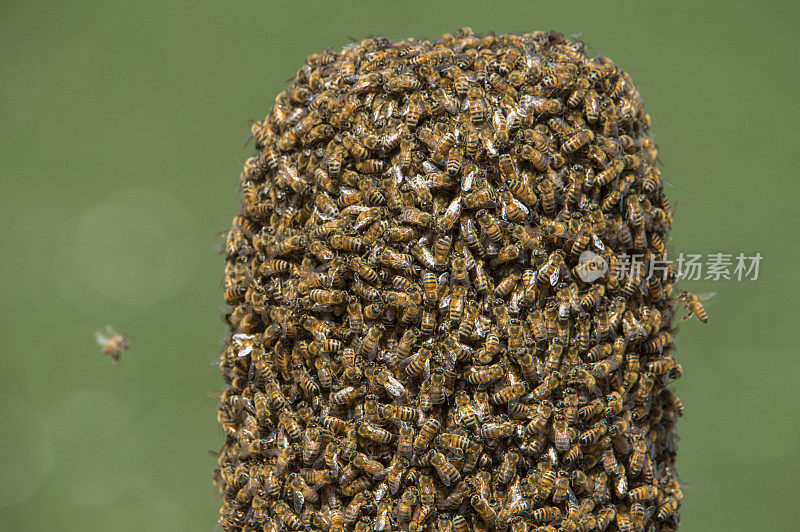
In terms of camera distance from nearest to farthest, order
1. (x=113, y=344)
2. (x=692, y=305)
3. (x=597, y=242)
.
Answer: (x=597, y=242), (x=692, y=305), (x=113, y=344)

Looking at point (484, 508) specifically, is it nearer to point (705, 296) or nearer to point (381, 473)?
point (381, 473)

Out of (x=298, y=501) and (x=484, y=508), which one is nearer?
(x=484, y=508)

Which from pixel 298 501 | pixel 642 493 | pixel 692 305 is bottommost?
pixel 298 501

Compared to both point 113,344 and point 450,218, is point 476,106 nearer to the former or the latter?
point 450,218

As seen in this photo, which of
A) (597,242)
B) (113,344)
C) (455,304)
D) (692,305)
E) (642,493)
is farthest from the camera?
(113,344)

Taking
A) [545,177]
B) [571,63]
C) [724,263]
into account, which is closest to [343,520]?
[545,177]

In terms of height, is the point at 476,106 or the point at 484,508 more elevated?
the point at 476,106

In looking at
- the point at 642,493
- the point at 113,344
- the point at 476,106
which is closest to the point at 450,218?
the point at 476,106

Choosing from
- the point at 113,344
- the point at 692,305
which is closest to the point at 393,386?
the point at 692,305

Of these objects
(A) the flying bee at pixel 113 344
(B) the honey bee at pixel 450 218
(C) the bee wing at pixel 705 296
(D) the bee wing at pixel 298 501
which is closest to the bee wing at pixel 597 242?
(B) the honey bee at pixel 450 218
